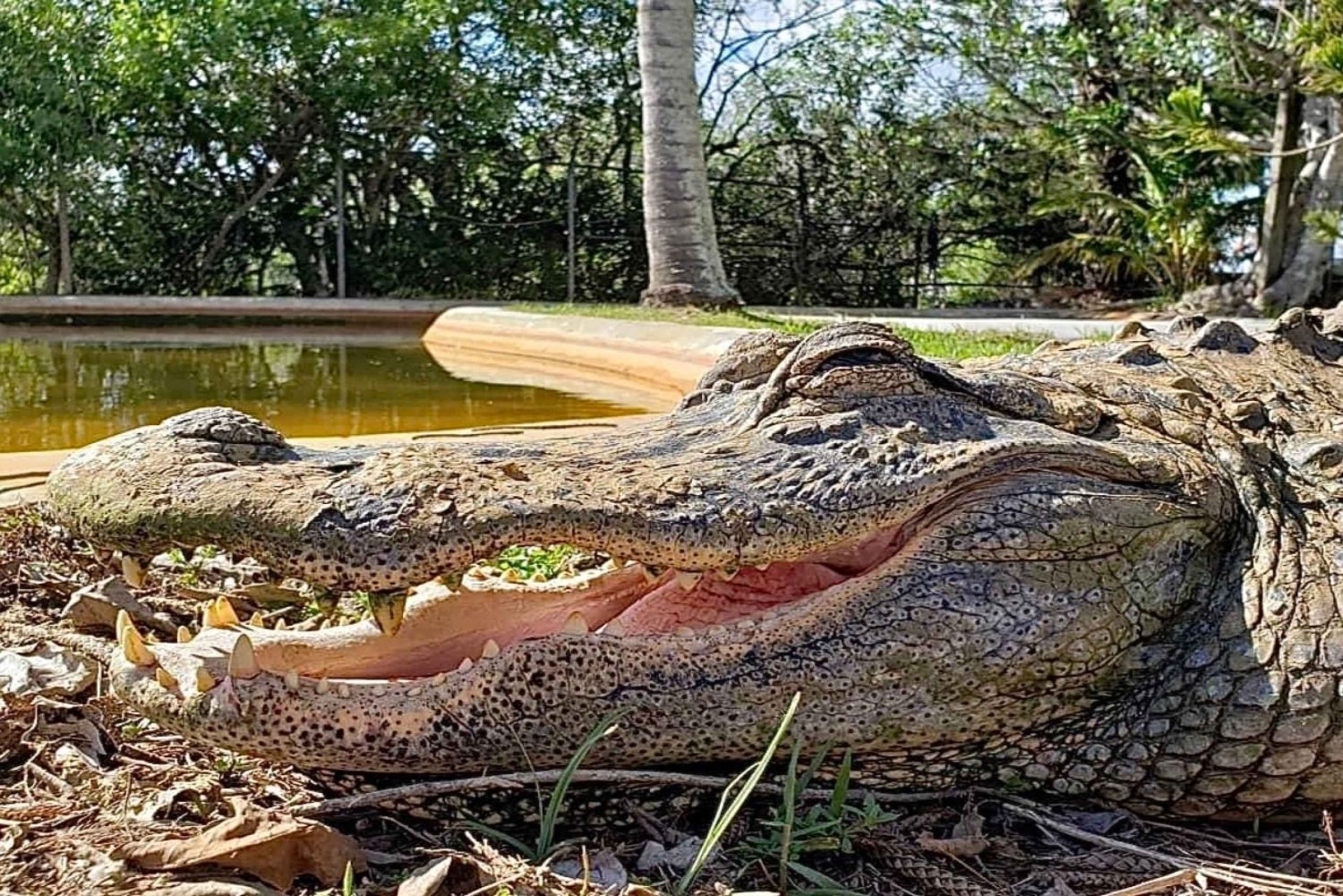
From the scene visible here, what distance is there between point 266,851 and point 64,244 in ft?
48.0

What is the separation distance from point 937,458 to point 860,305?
1500 centimetres

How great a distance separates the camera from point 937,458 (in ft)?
6.67

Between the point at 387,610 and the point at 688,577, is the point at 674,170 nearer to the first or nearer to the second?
the point at 688,577

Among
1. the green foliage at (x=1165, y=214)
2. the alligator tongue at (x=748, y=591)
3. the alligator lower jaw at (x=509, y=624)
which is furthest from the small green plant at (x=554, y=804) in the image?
the green foliage at (x=1165, y=214)

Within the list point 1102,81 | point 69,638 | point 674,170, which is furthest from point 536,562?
point 1102,81

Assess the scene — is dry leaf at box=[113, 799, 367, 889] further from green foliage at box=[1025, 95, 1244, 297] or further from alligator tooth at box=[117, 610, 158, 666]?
green foliage at box=[1025, 95, 1244, 297]

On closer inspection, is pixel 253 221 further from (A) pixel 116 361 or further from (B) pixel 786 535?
(B) pixel 786 535

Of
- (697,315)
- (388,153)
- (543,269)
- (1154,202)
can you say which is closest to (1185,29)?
(1154,202)

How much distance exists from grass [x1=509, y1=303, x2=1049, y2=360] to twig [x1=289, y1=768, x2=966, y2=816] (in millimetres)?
3449

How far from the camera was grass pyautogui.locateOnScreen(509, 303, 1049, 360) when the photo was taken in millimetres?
6637

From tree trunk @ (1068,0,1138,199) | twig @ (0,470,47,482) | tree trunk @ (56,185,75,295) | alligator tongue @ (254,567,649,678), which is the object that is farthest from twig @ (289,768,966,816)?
tree trunk @ (56,185,75,295)

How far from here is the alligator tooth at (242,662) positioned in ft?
5.77

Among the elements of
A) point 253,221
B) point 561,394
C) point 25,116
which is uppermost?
point 25,116

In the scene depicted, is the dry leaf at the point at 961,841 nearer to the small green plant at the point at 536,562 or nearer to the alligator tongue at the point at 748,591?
the alligator tongue at the point at 748,591
